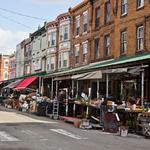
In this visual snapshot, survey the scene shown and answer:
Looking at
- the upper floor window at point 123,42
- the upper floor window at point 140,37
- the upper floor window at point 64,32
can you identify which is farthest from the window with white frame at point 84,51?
the upper floor window at point 140,37

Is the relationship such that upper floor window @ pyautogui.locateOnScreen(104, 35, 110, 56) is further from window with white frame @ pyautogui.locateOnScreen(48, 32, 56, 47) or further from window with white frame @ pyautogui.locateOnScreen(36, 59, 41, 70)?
window with white frame @ pyautogui.locateOnScreen(36, 59, 41, 70)

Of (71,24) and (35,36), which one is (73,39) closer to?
(71,24)

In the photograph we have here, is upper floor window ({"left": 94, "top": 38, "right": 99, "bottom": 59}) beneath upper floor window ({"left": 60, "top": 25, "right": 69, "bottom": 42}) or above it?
beneath

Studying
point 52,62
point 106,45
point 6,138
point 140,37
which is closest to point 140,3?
point 140,37

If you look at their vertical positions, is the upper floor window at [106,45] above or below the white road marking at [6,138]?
above

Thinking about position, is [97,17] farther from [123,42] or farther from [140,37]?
[140,37]

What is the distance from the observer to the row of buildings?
90.2 ft

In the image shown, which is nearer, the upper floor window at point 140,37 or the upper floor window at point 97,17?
the upper floor window at point 140,37

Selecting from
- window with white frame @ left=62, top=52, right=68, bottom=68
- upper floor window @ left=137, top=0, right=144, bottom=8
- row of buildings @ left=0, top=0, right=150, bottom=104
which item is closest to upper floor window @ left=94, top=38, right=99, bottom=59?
row of buildings @ left=0, top=0, right=150, bottom=104

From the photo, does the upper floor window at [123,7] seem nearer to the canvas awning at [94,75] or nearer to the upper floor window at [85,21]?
the canvas awning at [94,75]

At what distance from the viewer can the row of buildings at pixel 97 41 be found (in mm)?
27484

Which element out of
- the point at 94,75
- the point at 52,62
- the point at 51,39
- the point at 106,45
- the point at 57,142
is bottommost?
the point at 57,142

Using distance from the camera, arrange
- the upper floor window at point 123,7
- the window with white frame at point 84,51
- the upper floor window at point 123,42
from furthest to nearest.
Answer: the window with white frame at point 84,51 → the upper floor window at point 123,7 → the upper floor window at point 123,42

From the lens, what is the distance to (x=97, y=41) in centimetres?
3631
